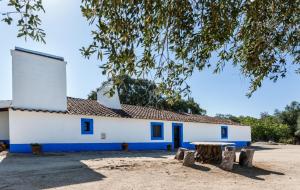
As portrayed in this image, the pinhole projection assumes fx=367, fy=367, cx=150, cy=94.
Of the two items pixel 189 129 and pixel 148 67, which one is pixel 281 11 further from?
pixel 189 129

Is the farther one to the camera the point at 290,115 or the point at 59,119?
the point at 290,115

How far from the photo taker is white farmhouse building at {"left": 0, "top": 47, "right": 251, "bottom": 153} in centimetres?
1858

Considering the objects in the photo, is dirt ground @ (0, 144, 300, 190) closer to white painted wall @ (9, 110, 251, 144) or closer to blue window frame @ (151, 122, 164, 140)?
white painted wall @ (9, 110, 251, 144)

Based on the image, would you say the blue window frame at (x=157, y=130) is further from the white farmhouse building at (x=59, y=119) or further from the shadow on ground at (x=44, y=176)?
the shadow on ground at (x=44, y=176)

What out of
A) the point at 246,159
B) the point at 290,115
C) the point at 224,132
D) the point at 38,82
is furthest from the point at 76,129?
the point at 290,115

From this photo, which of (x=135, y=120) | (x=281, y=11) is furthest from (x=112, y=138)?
(x=281, y=11)

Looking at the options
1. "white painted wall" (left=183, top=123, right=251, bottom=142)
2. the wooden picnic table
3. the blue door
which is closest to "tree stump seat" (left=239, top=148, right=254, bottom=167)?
the wooden picnic table

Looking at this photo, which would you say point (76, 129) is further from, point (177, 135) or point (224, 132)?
point (224, 132)

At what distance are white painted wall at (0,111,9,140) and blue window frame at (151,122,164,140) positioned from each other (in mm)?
10246

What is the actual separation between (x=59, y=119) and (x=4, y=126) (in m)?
3.05

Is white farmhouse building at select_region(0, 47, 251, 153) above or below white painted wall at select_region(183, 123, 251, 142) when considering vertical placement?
above

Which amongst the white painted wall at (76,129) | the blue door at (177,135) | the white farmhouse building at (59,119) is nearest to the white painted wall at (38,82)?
the white farmhouse building at (59,119)

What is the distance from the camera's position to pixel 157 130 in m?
27.1

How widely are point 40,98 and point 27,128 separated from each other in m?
1.80
